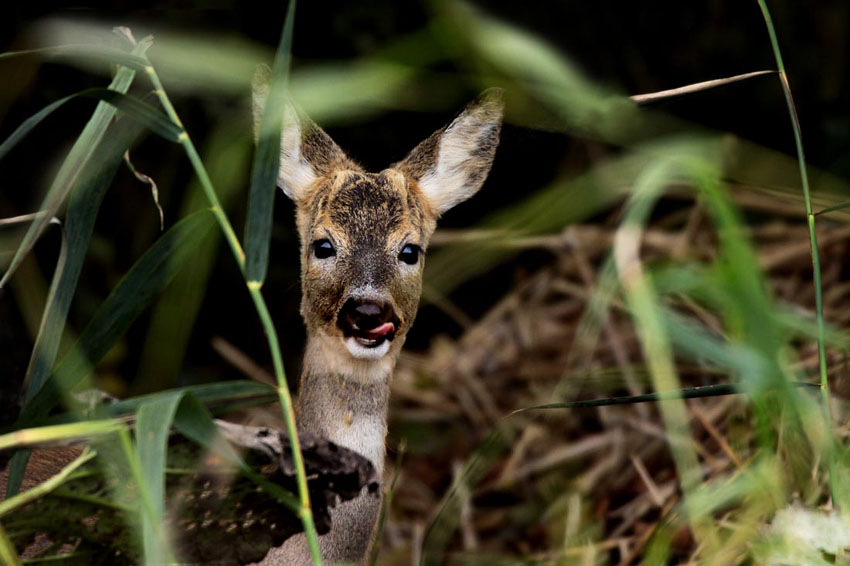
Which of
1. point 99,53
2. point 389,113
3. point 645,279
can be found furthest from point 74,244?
point 389,113

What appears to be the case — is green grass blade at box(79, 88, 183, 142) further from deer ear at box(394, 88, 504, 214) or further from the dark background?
the dark background

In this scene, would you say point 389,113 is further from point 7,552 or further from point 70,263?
point 7,552

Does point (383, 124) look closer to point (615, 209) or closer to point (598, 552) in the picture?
point (615, 209)

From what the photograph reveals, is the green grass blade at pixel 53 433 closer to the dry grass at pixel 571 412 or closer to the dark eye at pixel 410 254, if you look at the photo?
the dark eye at pixel 410 254

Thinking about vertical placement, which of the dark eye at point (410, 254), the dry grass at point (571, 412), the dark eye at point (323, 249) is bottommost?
the dry grass at point (571, 412)

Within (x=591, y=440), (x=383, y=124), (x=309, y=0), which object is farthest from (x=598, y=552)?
(x=309, y=0)

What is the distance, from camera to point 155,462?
125 centimetres

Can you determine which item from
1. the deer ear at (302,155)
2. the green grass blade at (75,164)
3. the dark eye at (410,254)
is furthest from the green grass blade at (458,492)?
the green grass blade at (75,164)

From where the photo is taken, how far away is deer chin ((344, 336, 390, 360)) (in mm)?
1483

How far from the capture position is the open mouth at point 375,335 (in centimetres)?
147

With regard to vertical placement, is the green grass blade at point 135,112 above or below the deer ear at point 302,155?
above

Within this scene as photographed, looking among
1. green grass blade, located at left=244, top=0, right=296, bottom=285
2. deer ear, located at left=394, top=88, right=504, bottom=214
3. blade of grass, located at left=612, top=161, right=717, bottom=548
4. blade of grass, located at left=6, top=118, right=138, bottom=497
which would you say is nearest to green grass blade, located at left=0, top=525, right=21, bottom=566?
blade of grass, located at left=6, top=118, right=138, bottom=497

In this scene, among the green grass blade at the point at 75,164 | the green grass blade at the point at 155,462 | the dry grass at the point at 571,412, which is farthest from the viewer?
the dry grass at the point at 571,412

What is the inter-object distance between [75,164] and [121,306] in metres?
0.21
